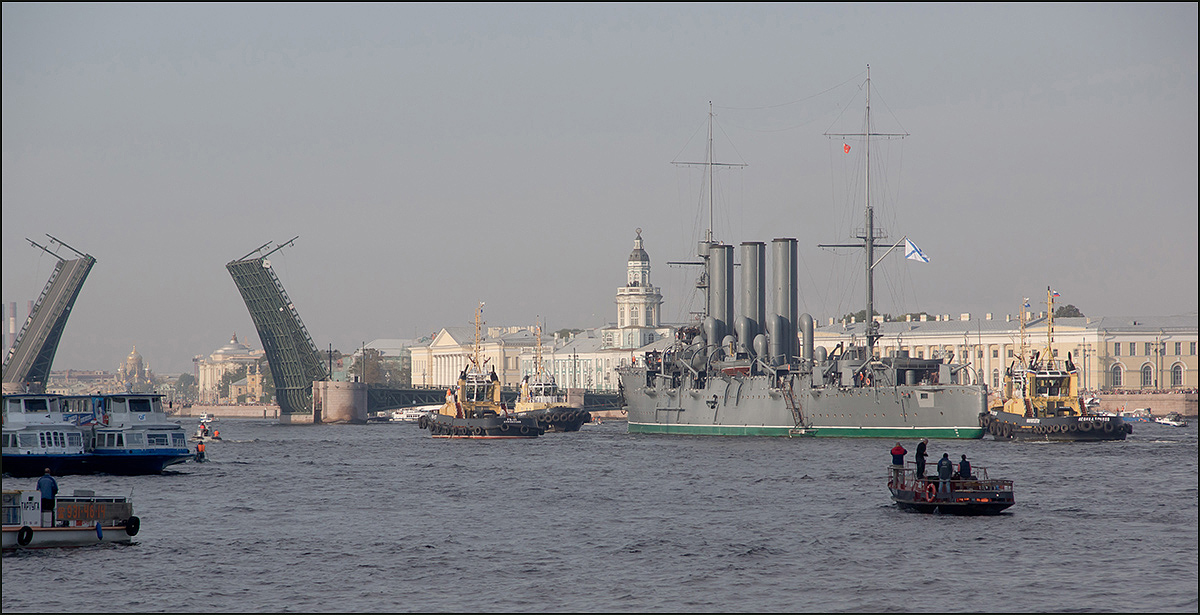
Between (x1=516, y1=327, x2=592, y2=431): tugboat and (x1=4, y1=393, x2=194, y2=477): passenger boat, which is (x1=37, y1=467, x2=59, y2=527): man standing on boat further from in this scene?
(x1=516, y1=327, x2=592, y2=431): tugboat

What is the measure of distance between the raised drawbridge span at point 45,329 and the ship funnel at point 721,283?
33147 mm

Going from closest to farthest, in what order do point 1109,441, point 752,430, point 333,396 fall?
point 1109,441, point 752,430, point 333,396

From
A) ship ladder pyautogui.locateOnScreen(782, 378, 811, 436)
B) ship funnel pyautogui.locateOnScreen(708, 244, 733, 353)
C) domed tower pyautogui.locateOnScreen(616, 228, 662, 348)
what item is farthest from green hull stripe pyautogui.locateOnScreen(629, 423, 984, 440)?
domed tower pyautogui.locateOnScreen(616, 228, 662, 348)

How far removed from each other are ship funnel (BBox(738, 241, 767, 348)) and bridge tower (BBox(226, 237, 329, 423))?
2478cm

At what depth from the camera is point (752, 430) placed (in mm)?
71062

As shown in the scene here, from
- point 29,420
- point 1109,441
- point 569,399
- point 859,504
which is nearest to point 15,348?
point 569,399

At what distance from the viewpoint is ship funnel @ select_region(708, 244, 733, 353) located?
8156cm

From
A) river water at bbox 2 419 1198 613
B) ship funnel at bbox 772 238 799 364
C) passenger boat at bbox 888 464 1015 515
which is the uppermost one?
ship funnel at bbox 772 238 799 364

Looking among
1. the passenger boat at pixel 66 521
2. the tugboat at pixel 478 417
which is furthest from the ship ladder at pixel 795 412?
the passenger boat at pixel 66 521

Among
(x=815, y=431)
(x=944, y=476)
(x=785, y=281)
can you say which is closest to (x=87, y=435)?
(x=944, y=476)

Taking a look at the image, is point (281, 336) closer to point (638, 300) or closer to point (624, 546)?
point (624, 546)

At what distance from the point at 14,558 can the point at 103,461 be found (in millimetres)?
20029

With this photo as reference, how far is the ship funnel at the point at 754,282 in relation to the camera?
257 feet

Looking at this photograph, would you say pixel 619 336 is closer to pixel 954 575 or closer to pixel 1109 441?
pixel 1109 441
